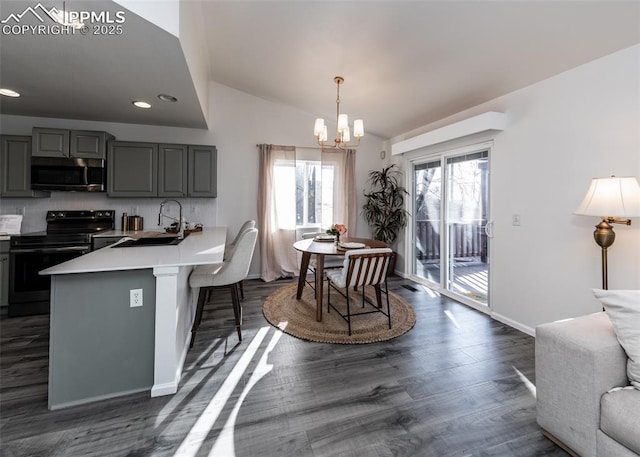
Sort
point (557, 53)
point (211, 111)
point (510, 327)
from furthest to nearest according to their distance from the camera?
point (211, 111) < point (510, 327) < point (557, 53)

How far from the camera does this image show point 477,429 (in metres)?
1.56

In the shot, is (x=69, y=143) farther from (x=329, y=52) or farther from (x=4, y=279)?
(x=329, y=52)

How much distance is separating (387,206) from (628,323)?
3681mm

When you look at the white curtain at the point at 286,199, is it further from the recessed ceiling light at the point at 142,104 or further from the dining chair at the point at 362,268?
the dining chair at the point at 362,268

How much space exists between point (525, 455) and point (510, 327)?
69.9 inches

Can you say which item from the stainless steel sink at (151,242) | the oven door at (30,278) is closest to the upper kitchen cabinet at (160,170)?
the oven door at (30,278)

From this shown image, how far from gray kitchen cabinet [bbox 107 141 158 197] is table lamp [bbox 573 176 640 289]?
4.65 metres

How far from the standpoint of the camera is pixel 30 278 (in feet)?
9.98

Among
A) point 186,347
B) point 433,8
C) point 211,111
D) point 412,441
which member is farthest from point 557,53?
point 211,111

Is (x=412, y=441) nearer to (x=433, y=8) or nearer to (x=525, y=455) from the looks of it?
(x=525, y=455)

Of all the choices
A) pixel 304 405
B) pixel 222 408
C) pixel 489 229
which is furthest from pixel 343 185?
pixel 222 408

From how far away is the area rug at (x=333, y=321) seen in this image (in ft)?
8.62

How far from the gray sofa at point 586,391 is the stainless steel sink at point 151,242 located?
Result: 2.85 m

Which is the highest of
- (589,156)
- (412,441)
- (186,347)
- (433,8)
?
(433,8)
